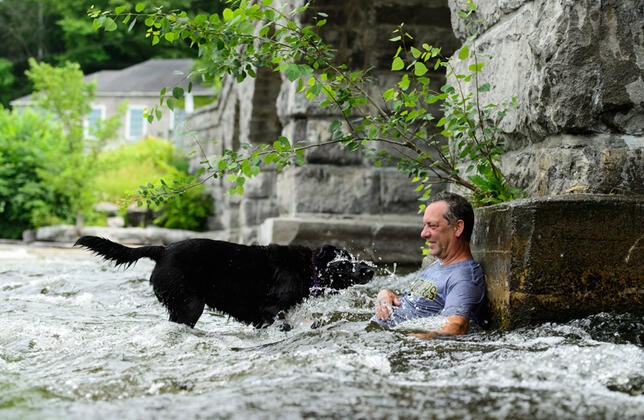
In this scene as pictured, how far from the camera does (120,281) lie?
816 centimetres

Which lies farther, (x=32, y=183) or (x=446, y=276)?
(x=32, y=183)

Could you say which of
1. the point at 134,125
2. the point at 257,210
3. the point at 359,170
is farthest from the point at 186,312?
the point at 134,125

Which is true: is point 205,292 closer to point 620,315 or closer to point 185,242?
point 185,242

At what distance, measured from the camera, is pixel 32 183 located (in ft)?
70.6

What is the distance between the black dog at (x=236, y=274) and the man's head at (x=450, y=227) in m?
1.13

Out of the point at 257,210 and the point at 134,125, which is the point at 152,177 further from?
the point at 134,125

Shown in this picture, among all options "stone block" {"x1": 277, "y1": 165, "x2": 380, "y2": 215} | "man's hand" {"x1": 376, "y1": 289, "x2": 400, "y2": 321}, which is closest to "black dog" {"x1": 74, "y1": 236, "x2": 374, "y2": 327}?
"man's hand" {"x1": 376, "y1": 289, "x2": 400, "y2": 321}

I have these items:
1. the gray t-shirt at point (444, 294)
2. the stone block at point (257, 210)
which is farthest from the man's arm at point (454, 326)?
the stone block at point (257, 210)

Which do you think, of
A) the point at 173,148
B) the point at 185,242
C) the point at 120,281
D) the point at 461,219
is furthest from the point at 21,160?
the point at 461,219

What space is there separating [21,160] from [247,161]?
61.9 ft

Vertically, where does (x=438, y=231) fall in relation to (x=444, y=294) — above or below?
above

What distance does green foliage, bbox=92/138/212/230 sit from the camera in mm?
22547

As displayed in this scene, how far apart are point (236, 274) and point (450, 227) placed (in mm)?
1507

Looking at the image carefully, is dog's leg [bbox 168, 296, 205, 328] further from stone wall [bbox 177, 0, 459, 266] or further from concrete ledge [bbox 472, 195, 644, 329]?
stone wall [bbox 177, 0, 459, 266]
